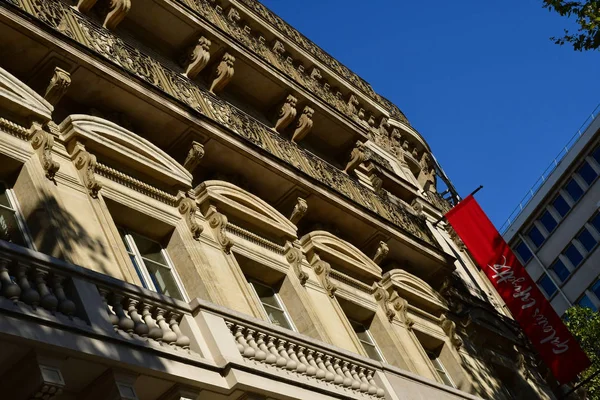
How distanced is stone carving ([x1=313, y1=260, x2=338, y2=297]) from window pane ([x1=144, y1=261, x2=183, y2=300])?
368 centimetres

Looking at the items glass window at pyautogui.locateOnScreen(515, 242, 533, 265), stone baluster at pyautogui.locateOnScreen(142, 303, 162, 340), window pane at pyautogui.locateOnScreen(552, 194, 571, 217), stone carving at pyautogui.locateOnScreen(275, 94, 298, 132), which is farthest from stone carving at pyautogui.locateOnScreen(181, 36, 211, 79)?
glass window at pyautogui.locateOnScreen(515, 242, 533, 265)

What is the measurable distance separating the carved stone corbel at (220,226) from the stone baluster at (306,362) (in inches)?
92.1

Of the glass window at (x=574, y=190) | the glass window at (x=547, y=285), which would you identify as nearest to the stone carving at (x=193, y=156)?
the glass window at (x=574, y=190)

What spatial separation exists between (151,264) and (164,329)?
111 inches

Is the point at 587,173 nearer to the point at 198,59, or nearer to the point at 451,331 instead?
the point at 451,331

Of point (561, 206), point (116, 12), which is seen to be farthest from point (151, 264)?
point (561, 206)

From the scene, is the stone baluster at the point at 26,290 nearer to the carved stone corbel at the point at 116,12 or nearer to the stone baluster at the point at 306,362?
the stone baluster at the point at 306,362

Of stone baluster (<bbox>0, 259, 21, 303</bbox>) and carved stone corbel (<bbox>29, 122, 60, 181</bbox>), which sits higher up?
carved stone corbel (<bbox>29, 122, 60, 181</bbox>)

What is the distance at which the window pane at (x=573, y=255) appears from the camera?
4261 cm

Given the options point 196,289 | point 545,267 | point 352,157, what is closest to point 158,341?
point 196,289

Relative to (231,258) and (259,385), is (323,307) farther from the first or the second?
(259,385)

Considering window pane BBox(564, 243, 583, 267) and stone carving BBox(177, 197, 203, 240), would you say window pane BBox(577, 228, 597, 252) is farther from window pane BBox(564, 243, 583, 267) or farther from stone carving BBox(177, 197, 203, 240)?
stone carving BBox(177, 197, 203, 240)

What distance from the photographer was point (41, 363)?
7758 millimetres

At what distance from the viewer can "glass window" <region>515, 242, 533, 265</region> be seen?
4601 centimetres
